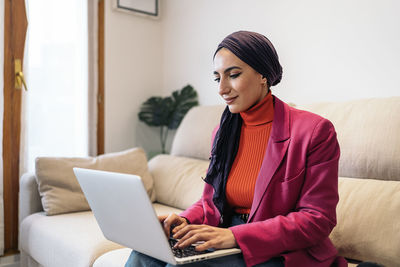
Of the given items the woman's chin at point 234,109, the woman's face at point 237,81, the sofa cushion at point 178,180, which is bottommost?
the sofa cushion at point 178,180

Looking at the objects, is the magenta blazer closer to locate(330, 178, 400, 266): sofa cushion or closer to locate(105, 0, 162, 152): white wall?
locate(330, 178, 400, 266): sofa cushion

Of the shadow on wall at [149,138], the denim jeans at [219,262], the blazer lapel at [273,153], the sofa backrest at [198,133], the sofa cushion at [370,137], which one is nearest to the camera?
the denim jeans at [219,262]

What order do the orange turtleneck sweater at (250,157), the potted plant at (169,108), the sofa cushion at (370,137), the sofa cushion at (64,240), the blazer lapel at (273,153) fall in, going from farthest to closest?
the potted plant at (169,108) → the sofa cushion at (64,240) → the sofa cushion at (370,137) → the orange turtleneck sweater at (250,157) → the blazer lapel at (273,153)

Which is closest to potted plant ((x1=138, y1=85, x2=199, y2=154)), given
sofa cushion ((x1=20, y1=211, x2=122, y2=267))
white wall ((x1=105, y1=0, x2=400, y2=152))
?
white wall ((x1=105, y1=0, x2=400, y2=152))

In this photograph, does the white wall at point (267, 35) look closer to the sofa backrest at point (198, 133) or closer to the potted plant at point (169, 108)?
the potted plant at point (169, 108)

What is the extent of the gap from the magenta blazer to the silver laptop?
10 cm

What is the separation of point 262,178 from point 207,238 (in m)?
0.26

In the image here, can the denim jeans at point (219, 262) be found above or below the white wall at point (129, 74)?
below

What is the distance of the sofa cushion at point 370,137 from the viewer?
4.67ft

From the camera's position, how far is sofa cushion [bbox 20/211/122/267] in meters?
1.63

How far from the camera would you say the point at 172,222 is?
1.21m

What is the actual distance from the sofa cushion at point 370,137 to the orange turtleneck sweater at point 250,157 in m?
0.45

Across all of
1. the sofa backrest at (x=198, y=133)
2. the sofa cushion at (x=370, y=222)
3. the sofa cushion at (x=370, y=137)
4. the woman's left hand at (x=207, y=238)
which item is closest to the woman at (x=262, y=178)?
the woman's left hand at (x=207, y=238)

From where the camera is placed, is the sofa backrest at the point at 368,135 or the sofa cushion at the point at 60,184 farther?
the sofa cushion at the point at 60,184
